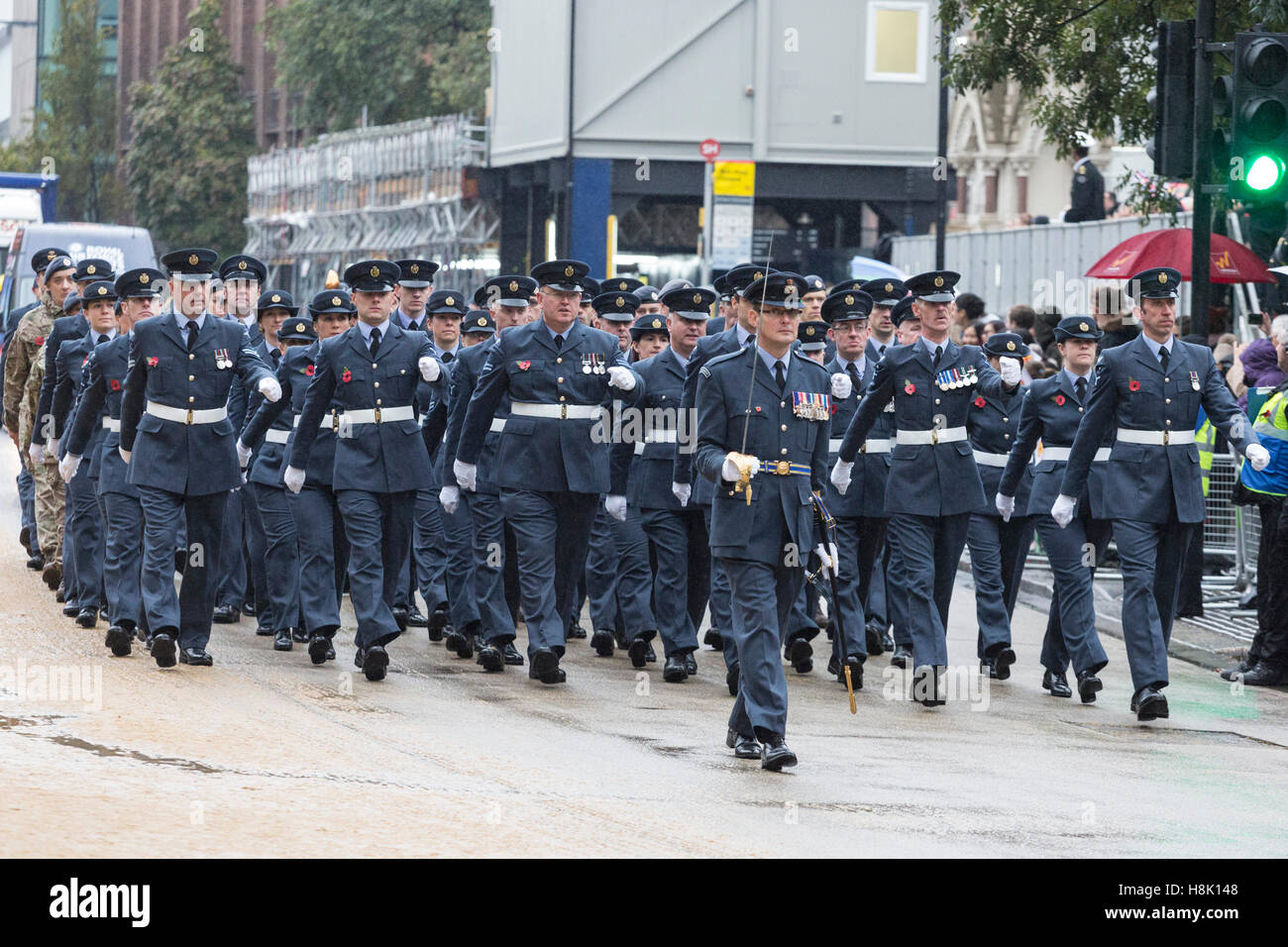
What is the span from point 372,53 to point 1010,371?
4625 centimetres

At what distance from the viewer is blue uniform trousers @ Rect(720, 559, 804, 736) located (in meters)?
9.09

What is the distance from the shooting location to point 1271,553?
12.8 meters

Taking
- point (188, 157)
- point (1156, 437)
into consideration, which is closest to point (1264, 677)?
point (1156, 437)

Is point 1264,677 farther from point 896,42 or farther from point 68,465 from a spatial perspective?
point 896,42

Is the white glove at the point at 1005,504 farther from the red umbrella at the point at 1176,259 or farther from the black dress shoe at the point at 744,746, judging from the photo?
the red umbrella at the point at 1176,259

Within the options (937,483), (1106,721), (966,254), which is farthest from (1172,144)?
(966,254)

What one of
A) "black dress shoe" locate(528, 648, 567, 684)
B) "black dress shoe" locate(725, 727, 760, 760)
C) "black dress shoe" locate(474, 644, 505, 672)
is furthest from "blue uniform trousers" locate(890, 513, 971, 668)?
"black dress shoe" locate(474, 644, 505, 672)

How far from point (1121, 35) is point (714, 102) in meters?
15.7

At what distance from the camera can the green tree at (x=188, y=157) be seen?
70188mm

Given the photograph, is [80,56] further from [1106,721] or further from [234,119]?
[1106,721]

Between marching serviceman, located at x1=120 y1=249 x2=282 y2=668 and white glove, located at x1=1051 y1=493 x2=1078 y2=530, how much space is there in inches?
158

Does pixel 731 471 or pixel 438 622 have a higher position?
pixel 731 471

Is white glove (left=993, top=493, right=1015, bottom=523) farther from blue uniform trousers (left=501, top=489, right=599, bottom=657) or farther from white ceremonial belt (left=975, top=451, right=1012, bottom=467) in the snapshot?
blue uniform trousers (left=501, top=489, right=599, bottom=657)
